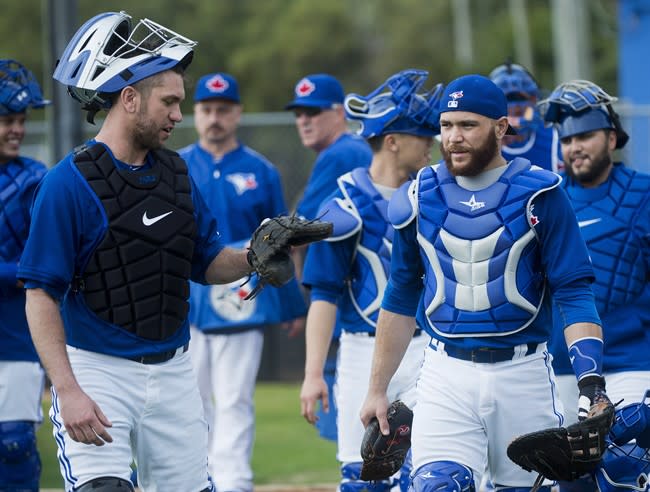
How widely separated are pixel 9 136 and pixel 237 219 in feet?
6.86

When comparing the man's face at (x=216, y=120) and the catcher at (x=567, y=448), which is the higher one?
the man's face at (x=216, y=120)

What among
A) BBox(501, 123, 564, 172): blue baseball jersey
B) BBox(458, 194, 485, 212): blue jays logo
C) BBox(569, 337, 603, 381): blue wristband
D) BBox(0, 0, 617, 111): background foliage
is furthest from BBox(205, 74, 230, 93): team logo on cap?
BBox(0, 0, 617, 111): background foliage

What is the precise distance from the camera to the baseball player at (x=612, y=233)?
20.9 feet

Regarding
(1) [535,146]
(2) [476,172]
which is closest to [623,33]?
(1) [535,146]

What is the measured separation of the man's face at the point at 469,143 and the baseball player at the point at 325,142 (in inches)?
119

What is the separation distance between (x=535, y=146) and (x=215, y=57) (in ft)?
162

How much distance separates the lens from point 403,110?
655cm

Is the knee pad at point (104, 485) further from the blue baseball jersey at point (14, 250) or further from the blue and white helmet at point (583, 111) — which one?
the blue and white helmet at point (583, 111)

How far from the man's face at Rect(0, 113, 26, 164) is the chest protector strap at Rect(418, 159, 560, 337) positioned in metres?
2.66

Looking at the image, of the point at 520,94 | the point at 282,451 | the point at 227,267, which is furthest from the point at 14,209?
the point at 282,451

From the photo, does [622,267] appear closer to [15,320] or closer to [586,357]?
[586,357]

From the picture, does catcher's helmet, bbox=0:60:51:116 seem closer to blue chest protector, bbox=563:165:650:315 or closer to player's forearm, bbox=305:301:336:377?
player's forearm, bbox=305:301:336:377

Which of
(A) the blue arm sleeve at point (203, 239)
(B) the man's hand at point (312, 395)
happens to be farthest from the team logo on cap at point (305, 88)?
(A) the blue arm sleeve at point (203, 239)

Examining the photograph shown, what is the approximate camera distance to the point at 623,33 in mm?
21062
